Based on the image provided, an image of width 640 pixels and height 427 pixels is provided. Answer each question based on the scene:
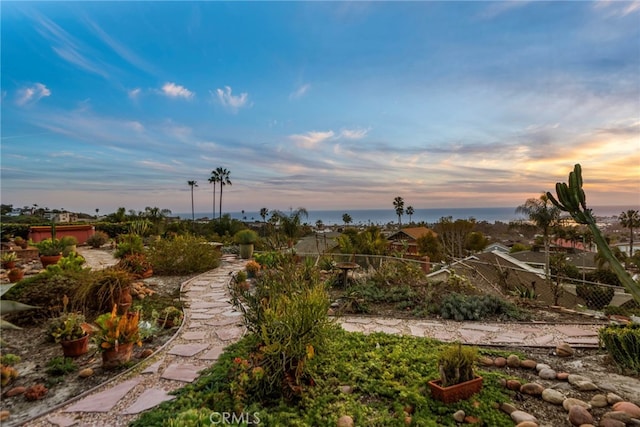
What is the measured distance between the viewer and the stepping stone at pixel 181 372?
3.20 metres

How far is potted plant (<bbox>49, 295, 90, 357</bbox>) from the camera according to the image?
363 cm

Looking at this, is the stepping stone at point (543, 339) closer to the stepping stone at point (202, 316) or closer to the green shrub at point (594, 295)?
the stepping stone at point (202, 316)

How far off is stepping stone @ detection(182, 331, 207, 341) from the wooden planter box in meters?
2.82

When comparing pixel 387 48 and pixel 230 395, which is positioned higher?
pixel 387 48

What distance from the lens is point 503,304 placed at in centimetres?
545

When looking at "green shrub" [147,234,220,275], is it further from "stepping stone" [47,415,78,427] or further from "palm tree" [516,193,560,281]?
"palm tree" [516,193,560,281]

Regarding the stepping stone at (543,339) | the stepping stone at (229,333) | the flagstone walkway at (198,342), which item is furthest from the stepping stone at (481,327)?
the stepping stone at (229,333)

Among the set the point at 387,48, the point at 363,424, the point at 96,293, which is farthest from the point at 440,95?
the point at 96,293

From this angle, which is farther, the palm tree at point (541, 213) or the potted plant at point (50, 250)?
the palm tree at point (541, 213)

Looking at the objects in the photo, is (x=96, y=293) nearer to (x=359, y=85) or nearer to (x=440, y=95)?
(x=359, y=85)

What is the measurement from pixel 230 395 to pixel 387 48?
21.4 feet

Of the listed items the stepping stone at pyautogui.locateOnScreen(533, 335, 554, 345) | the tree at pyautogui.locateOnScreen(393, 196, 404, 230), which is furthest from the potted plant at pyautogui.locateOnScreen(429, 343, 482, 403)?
the tree at pyautogui.locateOnScreen(393, 196, 404, 230)

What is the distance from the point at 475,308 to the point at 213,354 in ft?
12.7

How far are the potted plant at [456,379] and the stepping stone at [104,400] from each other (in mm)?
2623
